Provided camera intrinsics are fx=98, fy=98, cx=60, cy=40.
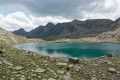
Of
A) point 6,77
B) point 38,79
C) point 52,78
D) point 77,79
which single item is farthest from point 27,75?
point 77,79

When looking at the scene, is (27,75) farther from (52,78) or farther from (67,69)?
(67,69)

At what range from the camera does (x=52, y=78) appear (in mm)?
9500

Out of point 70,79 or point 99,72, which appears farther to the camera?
point 99,72

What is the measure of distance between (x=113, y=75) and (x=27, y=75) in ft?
33.9

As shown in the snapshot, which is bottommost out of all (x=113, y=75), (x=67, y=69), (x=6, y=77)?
(x=113, y=75)

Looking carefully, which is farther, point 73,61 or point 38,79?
point 73,61

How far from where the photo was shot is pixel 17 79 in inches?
315

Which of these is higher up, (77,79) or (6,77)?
(6,77)

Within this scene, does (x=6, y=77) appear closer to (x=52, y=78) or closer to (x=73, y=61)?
(x=52, y=78)

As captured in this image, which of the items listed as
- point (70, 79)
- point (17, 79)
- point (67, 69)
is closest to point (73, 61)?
point (67, 69)

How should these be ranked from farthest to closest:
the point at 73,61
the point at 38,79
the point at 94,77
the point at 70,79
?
1. the point at 73,61
2. the point at 94,77
3. the point at 70,79
4. the point at 38,79

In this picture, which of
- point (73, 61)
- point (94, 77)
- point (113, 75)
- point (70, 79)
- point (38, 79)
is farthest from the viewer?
point (73, 61)

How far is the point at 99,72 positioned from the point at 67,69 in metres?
4.23

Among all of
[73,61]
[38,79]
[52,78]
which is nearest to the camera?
[38,79]
